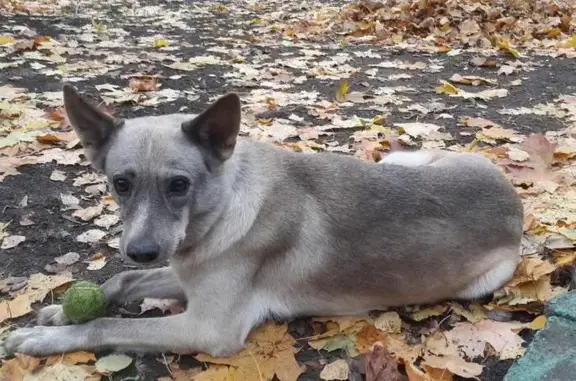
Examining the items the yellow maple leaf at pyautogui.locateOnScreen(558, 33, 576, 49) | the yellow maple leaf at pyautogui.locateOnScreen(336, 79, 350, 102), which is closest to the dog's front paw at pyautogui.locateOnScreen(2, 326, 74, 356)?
the yellow maple leaf at pyautogui.locateOnScreen(336, 79, 350, 102)

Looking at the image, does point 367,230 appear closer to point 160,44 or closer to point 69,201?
point 69,201

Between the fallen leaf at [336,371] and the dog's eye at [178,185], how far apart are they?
1159 mm

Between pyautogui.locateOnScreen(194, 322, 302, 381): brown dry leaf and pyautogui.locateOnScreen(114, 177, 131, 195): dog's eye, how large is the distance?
954mm

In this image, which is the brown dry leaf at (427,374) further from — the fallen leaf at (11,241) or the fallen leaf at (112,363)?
the fallen leaf at (11,241)

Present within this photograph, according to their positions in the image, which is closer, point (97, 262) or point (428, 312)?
point (428, 312)

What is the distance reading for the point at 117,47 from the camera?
30.3 feet

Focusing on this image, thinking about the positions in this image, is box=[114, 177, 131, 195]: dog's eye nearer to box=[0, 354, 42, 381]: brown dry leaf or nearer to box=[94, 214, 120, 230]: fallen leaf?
box=[0, 354, 42, 381]: brown dry leaf

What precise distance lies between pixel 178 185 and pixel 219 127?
1.20ft

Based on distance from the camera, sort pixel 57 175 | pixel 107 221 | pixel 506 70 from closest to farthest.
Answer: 1. pixel 107 221
2. pixel 57 175
3. pixel 506 70

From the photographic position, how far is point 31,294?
144 inches

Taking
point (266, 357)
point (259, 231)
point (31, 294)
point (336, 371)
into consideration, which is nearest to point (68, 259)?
point (31, 294)

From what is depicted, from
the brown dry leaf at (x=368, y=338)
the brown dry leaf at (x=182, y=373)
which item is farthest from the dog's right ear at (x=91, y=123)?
the brown dry leaf at (x=368, y=338)

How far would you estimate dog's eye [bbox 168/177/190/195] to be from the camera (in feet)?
9.96

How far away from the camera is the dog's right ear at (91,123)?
312 cm
